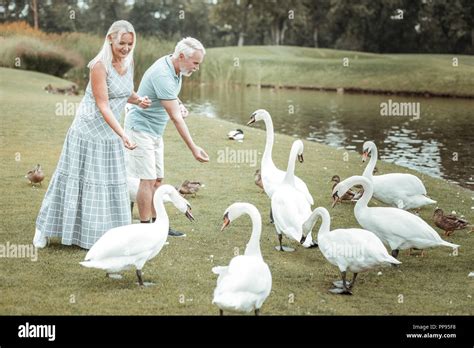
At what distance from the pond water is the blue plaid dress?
6352mm

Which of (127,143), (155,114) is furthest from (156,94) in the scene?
(127,143)

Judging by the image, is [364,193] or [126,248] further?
[364,193]

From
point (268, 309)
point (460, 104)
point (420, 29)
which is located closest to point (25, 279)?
point (268, 309)

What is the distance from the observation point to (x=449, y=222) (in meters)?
7.26

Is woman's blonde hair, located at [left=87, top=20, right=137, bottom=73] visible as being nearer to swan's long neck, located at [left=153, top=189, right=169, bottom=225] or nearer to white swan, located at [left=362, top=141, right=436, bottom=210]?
swan's long neck, located at [left=153, top=189, right=169, bottom=225]

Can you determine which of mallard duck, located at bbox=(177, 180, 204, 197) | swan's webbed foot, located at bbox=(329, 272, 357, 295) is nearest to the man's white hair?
swan's webbed foot, located at bbox=(329, 272, 357, 295)

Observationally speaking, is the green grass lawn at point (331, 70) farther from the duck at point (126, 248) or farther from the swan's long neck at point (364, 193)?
the duck at point (126, 248)

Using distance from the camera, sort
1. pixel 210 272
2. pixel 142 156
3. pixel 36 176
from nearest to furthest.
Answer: pixel 210 272 < pixel 142 156 < pixel 36 176

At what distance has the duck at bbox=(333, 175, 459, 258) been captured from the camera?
246 inches

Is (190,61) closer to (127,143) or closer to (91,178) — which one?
(127,143)

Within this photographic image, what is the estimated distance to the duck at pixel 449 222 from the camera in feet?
23.7

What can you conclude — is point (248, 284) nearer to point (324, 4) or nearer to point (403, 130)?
point (403, 130)

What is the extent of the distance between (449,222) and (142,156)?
3352 millimetres
